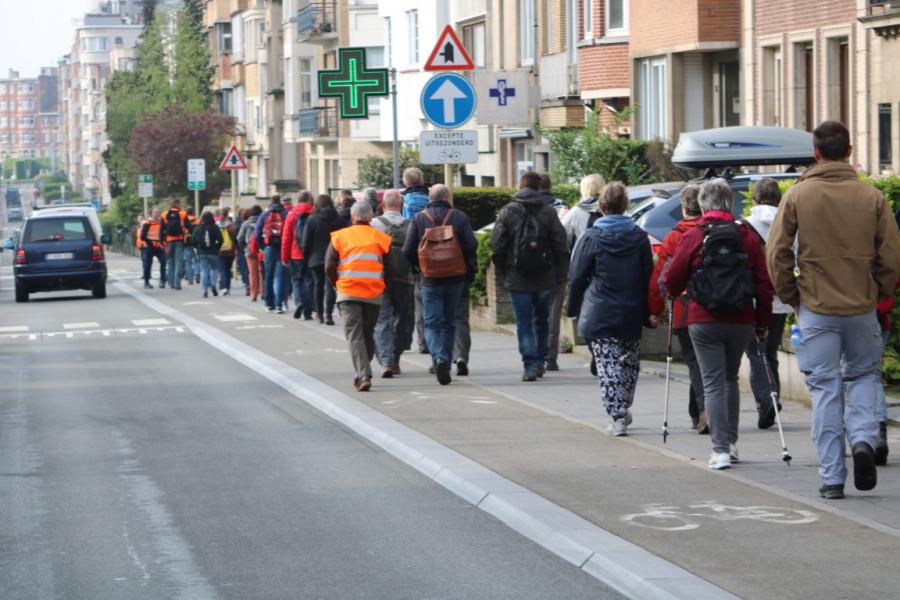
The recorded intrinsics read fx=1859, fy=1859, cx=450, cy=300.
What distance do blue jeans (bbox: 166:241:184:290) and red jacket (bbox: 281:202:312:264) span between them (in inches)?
490

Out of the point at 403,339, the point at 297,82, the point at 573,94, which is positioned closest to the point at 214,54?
the point at 297,82

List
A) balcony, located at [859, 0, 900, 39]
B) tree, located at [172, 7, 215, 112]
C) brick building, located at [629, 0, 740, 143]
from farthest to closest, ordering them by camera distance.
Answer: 1. tree, located at [172, 7, 215, 112]
2. brick building, located at [629, 0, 740, 143]
3. balcony, located at [859, 0, 900, 39]

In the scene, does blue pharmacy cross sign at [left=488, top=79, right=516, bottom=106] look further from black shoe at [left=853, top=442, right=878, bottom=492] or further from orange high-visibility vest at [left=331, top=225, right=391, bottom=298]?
black shoe at [left=853, top=442, right=878, bottom=492]

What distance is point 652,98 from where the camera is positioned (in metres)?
35.0

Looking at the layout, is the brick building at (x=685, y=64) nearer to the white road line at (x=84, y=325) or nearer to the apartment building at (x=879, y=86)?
the apartment building at (x=879, y=86)

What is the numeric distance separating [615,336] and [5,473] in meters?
4.12

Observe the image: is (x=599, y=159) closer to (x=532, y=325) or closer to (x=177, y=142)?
(x=532, y=325)

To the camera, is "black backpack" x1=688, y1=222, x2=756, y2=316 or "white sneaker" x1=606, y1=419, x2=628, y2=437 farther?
"white sneaker" x1=606, y1=419, x2=628, y2=437

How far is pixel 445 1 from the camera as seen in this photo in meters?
49.6

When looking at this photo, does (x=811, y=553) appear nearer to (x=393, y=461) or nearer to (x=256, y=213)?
(x=393, y=461)

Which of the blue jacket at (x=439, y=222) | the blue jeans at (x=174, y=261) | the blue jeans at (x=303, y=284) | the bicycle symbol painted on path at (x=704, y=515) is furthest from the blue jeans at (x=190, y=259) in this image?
the bicycle symbol painted on path at (x=704, y=515)

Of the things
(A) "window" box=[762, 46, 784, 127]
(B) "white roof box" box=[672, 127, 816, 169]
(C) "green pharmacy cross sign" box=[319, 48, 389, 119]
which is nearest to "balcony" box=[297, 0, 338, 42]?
(A) "window" box=[762, 46, 784, 127]

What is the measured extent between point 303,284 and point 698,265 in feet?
52.9

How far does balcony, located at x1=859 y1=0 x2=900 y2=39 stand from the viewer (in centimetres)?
2622
